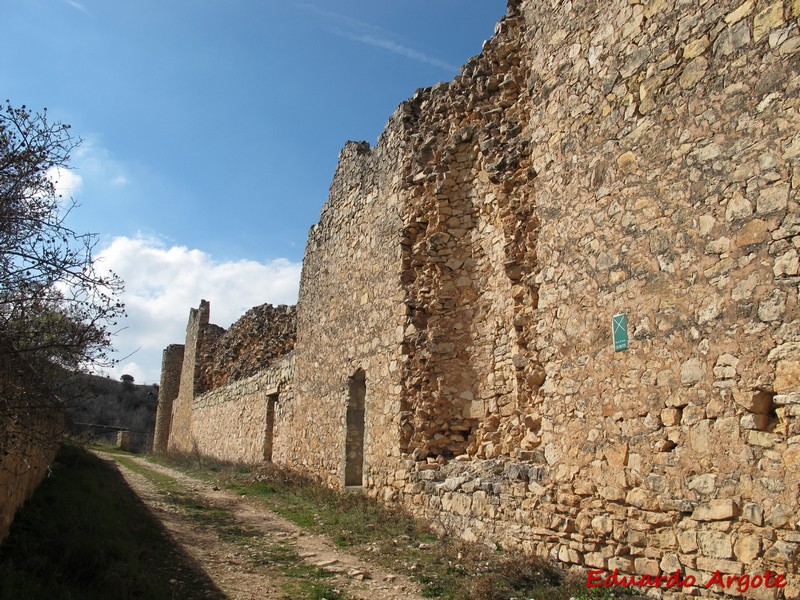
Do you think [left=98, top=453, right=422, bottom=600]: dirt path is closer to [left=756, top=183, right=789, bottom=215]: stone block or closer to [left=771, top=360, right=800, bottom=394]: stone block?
[left=771, top=360, right=800, bottom=394]: stone block

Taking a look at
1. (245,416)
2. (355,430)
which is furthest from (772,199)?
(245,416)

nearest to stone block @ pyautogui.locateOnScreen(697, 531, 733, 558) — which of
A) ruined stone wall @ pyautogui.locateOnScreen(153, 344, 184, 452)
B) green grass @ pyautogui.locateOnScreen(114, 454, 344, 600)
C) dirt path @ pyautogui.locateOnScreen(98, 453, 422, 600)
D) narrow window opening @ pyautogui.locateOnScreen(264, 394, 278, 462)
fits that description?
dirt path @ pyautogui.locateOnScreen(98, 453, 422, 600)

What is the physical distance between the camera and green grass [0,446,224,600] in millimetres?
4941

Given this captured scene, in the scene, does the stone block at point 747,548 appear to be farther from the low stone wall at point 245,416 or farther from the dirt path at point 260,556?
the low stone wall at point 245,416

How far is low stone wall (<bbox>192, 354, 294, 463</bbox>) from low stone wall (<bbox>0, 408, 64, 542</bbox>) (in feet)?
27.3

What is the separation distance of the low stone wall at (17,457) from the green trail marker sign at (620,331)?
4.47 meters

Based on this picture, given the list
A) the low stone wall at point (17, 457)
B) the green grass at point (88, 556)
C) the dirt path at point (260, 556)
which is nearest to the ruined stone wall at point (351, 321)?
the dirt path at point (260, 556)

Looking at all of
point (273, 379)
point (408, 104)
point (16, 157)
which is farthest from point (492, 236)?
point (273, 379)

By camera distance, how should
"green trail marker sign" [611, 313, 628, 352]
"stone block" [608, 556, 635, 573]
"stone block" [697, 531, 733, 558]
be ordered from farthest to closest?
"green trail marker sign" [611, 313, 628, 352], "stone block" [608, 556, 635, 573], "stone block" [697, 531, 733, 558]

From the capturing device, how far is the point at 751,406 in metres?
4.48

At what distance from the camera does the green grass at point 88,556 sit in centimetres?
494

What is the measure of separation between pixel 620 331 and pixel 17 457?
5382mm

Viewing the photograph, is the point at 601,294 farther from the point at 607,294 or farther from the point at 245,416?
the point at 245,416

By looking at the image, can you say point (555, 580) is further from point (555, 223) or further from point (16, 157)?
point (16, 157)
